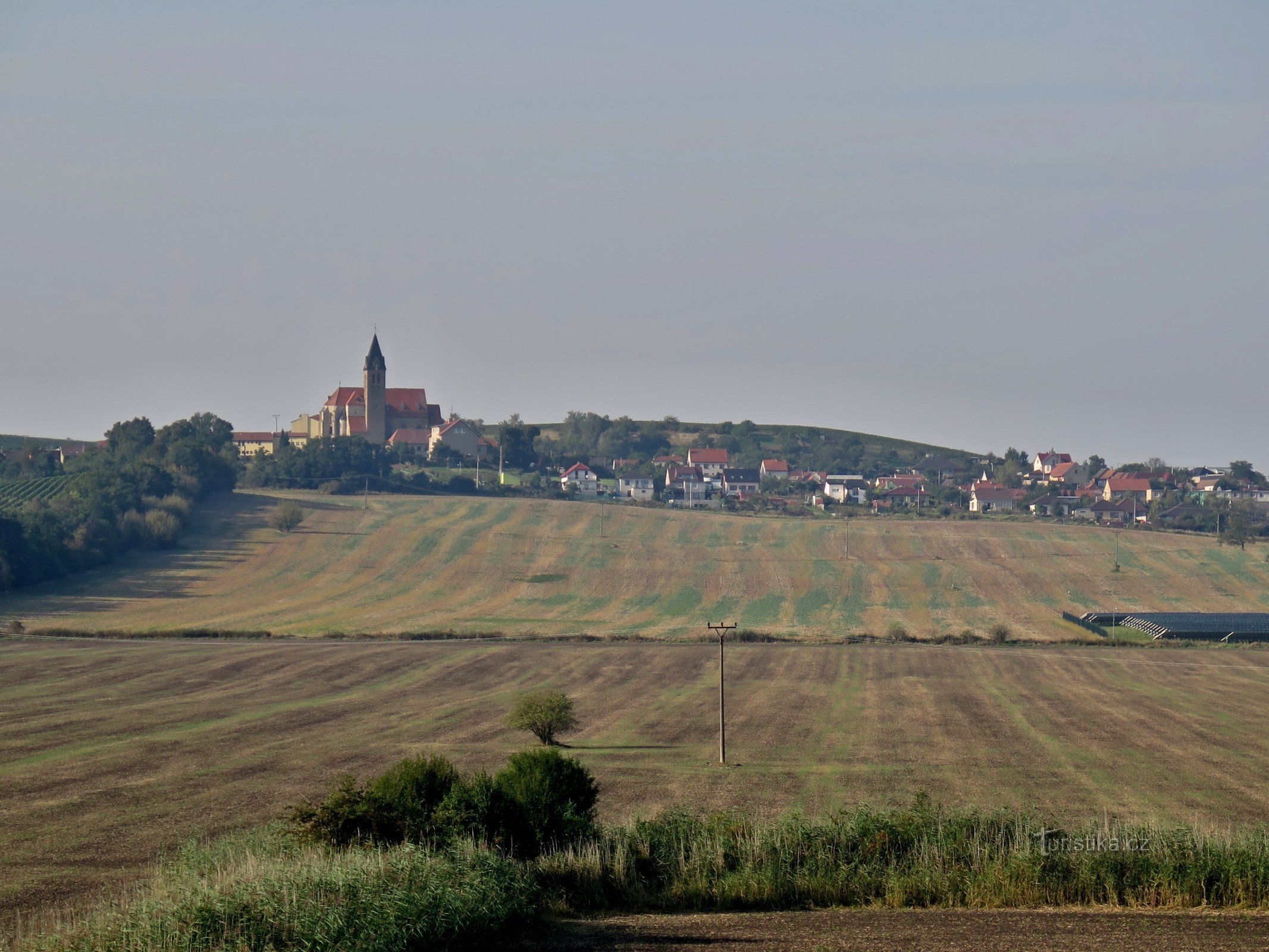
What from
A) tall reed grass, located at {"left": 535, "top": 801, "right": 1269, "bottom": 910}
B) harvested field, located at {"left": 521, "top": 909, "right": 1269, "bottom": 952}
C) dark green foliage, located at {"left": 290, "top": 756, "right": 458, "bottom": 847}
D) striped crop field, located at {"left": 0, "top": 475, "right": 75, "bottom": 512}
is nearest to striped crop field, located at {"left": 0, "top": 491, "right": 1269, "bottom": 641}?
striped crop field, located at {"left": 0, "top": 475, "right": 75, "bottom": 512}

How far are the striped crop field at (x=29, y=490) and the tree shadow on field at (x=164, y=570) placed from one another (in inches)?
657

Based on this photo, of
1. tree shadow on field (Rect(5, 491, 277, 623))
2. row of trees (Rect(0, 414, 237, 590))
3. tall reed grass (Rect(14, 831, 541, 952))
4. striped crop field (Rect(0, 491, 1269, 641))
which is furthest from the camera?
row of trees (Rect(0, 414, 237, 590))

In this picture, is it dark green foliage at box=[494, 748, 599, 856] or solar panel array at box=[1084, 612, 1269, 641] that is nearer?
dark green foliage at box=[494, 748, 599, 856]

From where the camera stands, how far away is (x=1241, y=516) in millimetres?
156500

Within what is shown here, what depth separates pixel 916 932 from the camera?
19672mm

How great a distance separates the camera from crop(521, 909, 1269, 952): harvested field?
18.8 metres

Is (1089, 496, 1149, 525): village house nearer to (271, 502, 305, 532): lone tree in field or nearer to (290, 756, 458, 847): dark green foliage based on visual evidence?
(271, 502, 305, 532): lone tree in field

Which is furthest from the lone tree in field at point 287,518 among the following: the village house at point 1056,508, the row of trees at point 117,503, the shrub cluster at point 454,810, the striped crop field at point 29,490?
the shrub cluster at point 454,810

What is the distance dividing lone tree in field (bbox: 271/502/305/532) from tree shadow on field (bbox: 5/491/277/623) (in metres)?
2.47

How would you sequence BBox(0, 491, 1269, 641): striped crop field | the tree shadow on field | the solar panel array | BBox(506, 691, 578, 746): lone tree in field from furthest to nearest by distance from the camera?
the tree shadow on field
BBox(0, 491, 1269, 641): striped crop field
the solar panel array
BBox(506, 691, 578, 746): lone tree in field

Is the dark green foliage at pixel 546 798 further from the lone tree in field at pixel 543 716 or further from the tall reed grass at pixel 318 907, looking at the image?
the lone tree in field at pixel 543 716

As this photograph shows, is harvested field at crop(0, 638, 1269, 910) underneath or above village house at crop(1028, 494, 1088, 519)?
underneath

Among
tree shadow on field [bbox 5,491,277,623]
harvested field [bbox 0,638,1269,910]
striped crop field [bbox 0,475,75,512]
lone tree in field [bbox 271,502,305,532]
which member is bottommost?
harvested field [bbox 0,638,1269,910]

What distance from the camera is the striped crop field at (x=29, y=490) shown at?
136750 mm
